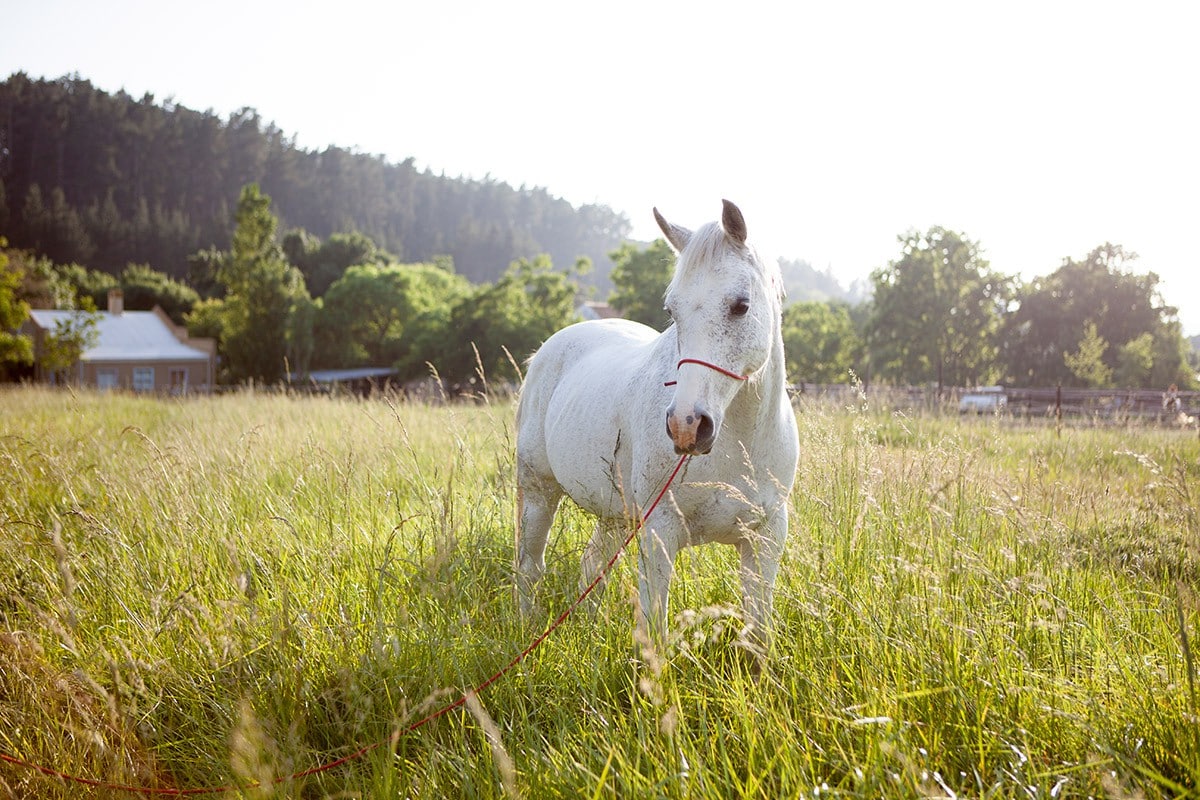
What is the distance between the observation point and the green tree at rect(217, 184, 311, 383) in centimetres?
4316

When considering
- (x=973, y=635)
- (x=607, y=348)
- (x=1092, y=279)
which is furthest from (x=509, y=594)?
(x=1092, y=279)

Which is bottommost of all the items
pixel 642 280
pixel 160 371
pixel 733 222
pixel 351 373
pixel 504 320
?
pixel 160 371

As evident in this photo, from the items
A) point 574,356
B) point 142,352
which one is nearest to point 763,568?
point 574,356

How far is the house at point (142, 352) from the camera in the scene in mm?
43822

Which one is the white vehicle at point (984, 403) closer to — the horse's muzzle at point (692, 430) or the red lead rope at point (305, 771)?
the red lead rope at point (305, 771)

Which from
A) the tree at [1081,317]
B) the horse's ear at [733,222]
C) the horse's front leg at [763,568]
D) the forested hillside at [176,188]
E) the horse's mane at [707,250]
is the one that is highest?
the forested hillside at [176,188]

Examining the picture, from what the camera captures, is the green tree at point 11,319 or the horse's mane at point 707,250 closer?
the horse's mane at point 707,250

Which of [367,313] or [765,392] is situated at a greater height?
[367,313]

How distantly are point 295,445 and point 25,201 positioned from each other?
339 ft

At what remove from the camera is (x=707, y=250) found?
2.40 m

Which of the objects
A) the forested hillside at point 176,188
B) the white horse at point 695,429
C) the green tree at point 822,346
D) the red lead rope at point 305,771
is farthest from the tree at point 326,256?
the red lead rope at point 305,771

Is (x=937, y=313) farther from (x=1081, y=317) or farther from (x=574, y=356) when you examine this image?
(x=574, y=356)

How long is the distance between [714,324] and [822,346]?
147 feet

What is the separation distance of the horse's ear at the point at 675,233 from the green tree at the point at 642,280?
106 ft
